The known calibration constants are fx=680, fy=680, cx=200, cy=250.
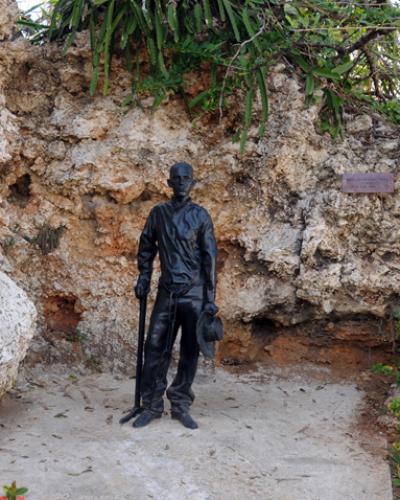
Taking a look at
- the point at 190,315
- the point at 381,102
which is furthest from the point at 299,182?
the point at 190,315

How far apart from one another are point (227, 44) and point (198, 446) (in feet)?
13.4

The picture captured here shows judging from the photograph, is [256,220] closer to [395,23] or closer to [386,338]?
[386,338]

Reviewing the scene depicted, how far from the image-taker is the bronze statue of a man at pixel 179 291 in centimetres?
520

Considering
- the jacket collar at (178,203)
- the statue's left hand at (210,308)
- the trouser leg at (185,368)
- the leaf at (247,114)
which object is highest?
the leaf at (247,114)

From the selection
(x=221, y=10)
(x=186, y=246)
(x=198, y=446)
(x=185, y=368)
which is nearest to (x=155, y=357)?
(x=185, y=368)

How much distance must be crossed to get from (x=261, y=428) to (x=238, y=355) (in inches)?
66.5

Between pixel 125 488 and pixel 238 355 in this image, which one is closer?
pixel 125 488

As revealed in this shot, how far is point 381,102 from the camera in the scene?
7.63 m

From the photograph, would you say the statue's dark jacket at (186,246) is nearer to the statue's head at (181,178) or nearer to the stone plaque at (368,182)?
the statue's head at (181,178)

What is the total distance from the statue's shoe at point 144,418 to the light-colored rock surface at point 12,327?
0.98 metres

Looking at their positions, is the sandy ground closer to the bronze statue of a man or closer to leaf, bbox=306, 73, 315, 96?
the bronze statue of a man

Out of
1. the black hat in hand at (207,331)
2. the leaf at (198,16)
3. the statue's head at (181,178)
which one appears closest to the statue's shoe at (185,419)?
the black hat in hand at (207,331)

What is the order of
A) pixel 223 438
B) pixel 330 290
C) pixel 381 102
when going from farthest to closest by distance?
pixel 381 102 → pixel 330 290 → pixel 223 438

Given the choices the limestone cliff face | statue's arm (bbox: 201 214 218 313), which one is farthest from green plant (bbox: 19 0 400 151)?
statue's arm (bbox: 201 214 218 313)
